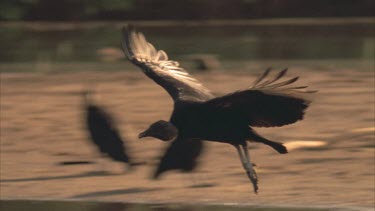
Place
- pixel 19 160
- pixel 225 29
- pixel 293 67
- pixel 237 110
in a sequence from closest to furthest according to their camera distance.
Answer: pixel 237 110 < pixel 19 160 < pixel 293 67 < pixel 225 29

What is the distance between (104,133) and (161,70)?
0.76 m

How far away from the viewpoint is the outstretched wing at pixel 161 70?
20.9 feet

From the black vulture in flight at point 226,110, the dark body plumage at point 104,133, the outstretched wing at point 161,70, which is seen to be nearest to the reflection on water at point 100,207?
the black vulture in flight at point 226,110

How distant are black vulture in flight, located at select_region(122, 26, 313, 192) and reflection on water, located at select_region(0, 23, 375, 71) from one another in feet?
25.5

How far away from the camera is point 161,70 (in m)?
6.72

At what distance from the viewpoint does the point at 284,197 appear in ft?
21.9

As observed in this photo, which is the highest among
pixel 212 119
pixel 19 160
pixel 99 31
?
pixel 212 119

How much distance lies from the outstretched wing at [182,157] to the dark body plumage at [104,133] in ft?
1.00

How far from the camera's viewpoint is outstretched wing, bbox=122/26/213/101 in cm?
638

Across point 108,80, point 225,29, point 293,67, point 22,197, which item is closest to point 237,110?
point 22,197

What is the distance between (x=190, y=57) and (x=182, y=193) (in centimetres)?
742

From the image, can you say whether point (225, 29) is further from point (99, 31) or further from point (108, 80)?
point (108, 80)

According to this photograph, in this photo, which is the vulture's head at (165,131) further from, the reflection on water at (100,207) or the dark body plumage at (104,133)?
the dark body plumage at (104,133)

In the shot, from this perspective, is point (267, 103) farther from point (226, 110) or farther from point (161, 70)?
point (161, 70)
